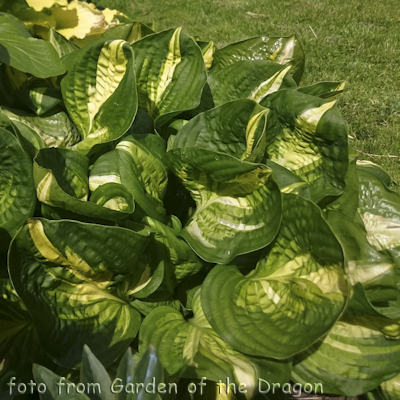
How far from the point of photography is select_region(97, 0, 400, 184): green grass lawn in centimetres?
231

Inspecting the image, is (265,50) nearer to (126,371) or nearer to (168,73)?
(168,73)

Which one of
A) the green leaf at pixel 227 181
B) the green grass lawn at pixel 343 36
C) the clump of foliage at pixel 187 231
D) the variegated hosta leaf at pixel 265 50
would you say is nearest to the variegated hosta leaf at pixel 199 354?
the clump of foliage at pixel 187 231

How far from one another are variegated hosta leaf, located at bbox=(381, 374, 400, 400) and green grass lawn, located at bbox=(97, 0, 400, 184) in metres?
1.36

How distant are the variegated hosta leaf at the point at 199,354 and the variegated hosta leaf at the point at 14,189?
29 cm

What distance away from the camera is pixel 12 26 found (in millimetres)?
926

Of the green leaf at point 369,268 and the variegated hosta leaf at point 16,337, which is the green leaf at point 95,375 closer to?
the variegated hosta leaf at point 16,337

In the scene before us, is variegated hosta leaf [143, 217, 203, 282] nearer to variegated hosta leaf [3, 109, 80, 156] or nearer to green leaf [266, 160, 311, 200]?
green leaf [266, 160, 311, 200]

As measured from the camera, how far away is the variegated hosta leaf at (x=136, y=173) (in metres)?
0.76

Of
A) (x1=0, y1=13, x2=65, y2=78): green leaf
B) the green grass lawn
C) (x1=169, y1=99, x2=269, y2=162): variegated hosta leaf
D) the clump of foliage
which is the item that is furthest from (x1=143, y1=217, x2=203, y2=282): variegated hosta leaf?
the green grass lawn

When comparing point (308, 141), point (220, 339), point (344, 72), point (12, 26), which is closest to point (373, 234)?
point (308, 141)

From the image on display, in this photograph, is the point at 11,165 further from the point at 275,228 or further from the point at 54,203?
the point at 275,228

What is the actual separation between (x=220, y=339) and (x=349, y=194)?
1.25 feet

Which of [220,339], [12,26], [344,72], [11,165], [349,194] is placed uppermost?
[12,26]

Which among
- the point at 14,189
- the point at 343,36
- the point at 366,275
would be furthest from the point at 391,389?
the point at 343,36
